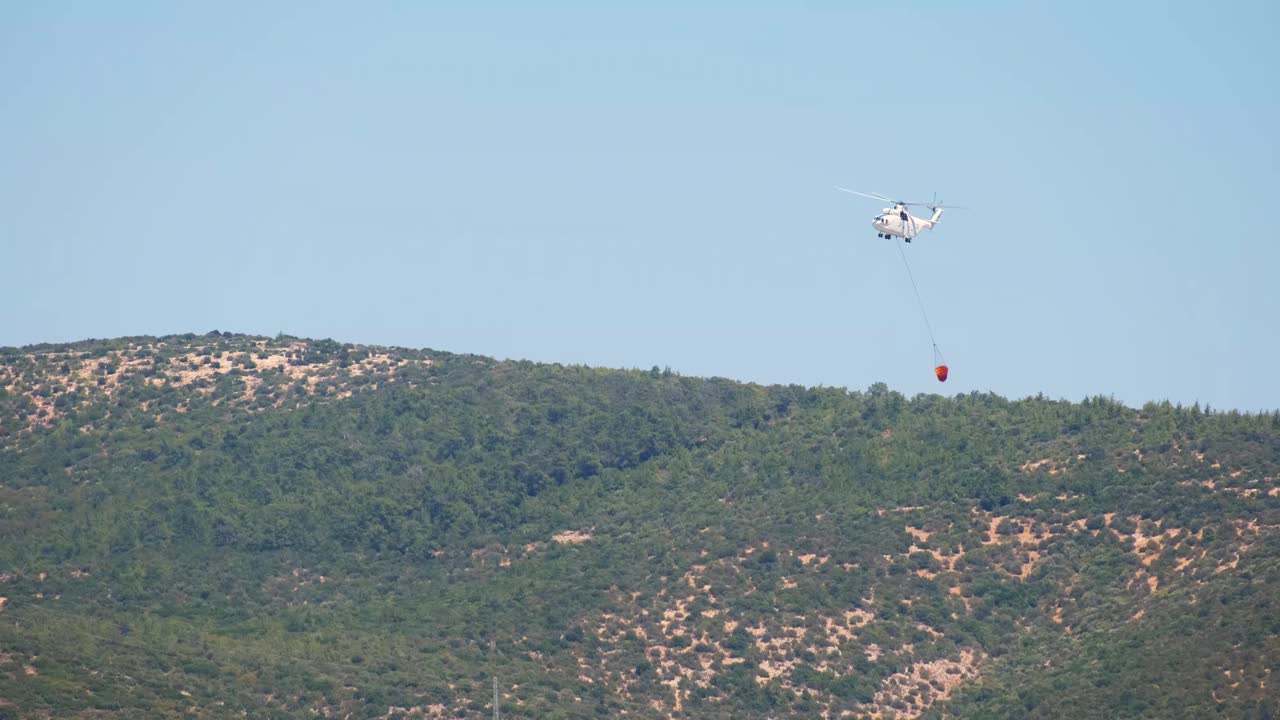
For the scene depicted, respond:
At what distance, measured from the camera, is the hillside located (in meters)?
96.8

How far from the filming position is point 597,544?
117562mm

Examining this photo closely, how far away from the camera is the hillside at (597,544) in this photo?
9681cm

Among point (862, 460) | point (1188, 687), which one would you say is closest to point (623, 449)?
point (862, 460)

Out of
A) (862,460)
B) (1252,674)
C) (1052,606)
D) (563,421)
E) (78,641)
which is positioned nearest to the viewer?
(1252,674)

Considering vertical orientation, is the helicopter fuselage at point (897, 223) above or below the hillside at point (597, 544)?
above

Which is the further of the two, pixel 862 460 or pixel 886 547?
pixel 862 460

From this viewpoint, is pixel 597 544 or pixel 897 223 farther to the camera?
pixel 597 544

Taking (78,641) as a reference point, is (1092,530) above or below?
above

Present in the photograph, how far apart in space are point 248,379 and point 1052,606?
5555cm

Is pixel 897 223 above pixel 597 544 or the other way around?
above

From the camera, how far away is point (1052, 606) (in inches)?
4190

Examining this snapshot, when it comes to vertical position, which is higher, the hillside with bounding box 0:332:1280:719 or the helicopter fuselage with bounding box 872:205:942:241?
the helicopter fuselage with bounding box 872:205:942:241

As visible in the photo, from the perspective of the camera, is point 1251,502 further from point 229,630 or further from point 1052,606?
point 229,630

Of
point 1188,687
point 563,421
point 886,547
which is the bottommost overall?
point 1188,687
